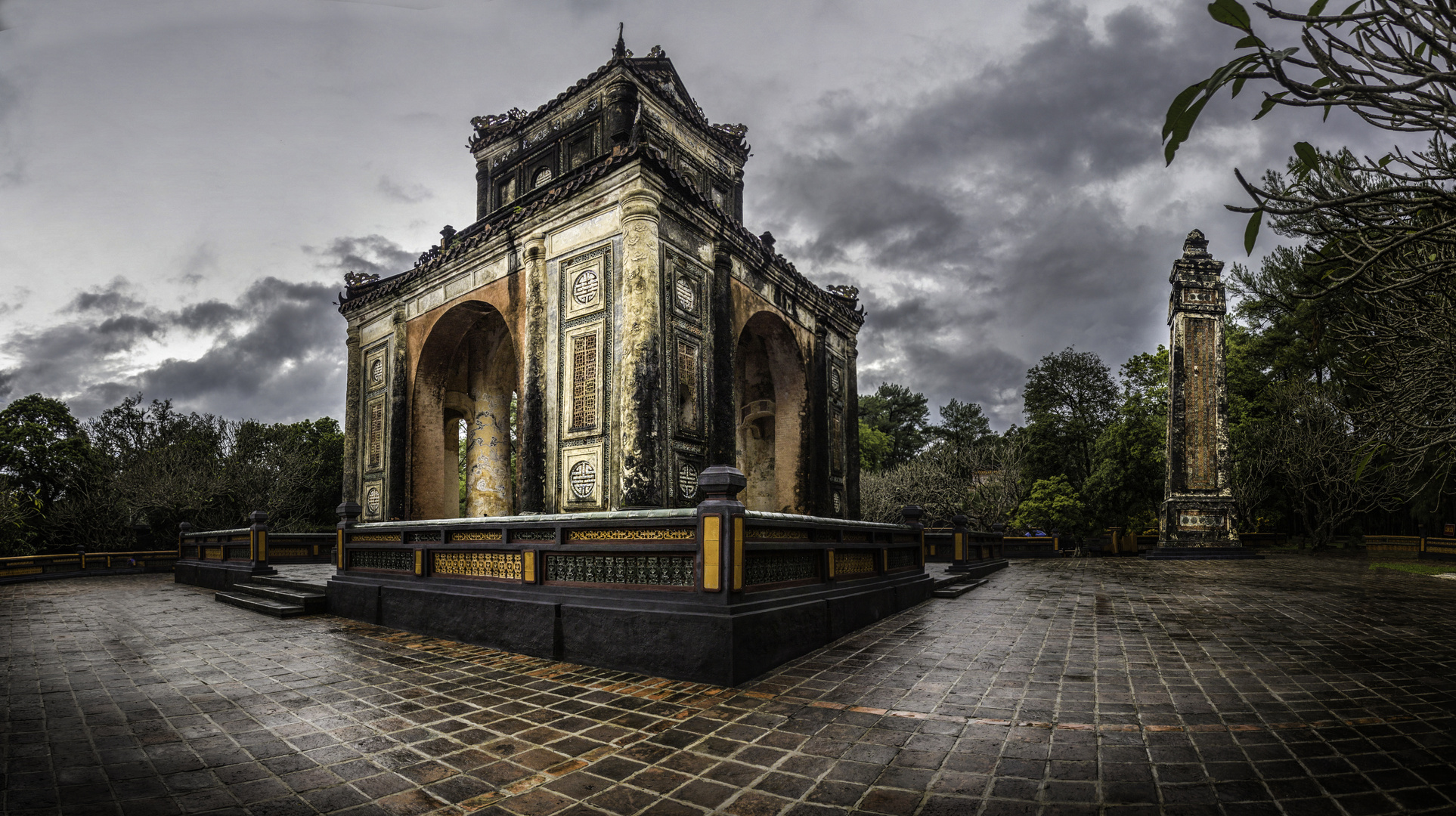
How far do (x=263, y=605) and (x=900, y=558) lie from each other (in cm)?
926

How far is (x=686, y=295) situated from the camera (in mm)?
11250

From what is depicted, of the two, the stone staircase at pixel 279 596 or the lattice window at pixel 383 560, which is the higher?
the lattice window at pixel 383 560

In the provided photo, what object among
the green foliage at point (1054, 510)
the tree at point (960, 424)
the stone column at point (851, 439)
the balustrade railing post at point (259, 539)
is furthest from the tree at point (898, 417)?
the balustrade railing post at point (259, 539)

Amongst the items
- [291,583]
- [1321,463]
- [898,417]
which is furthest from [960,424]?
[291,583]

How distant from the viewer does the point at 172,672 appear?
5609 millimetres

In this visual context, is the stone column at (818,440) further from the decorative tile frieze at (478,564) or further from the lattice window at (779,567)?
the decorative tile frieze at (478,564)

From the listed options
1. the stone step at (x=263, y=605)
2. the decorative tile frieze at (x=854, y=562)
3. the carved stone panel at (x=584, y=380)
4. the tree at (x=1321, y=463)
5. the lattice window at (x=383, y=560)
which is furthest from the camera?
the tree at (x=1321, y=463)

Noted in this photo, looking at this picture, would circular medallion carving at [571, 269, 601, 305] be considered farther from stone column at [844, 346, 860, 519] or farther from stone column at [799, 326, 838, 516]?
stone column at [844, 346, 860, 519]

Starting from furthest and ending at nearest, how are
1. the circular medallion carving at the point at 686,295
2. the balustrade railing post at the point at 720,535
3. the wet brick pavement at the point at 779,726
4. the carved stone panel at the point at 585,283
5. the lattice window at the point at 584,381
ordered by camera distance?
1. the circular medallion carving at the point at 686,295
2. the carved stone panel at the point at 585,283
3. the lattice window at the point at 584,381
4. the balustrade railing post at the point at 720,535
5. the wet brick pavement at the point at 779,726

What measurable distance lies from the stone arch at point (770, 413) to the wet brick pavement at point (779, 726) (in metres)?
8.79

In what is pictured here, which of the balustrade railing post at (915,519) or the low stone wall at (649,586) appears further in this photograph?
the balustrade railing post at (915,519)

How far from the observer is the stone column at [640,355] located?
9.93m

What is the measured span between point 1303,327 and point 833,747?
3285 centimetres

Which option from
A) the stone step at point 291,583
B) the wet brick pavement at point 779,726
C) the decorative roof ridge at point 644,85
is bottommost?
the stone step at point 291,583
